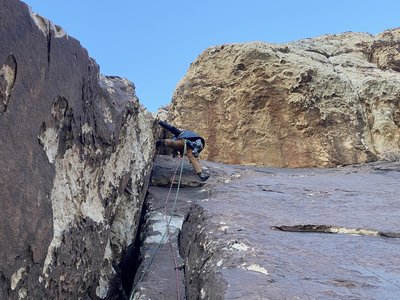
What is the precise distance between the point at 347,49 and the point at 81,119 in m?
11.4

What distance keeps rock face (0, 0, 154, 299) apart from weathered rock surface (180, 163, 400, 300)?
2.94ft

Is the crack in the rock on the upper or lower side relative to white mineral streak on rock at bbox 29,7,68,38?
lower

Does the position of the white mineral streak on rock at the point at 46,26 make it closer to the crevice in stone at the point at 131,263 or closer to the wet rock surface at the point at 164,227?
the wet rock surface at the point at 164,227

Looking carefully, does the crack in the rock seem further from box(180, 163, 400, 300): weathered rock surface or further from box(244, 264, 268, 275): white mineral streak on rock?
box(244, 264, 268, 275): white mineral streak on rock

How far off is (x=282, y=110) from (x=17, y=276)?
831 cm

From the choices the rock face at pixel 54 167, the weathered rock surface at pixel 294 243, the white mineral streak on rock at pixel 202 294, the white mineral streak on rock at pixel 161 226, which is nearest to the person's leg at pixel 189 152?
the weathered rock surface at pixel 294 243

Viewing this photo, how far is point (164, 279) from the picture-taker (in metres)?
4.42

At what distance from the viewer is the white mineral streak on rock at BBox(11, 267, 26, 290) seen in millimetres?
2832

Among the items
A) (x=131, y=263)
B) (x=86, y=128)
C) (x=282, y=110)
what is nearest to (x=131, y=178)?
(x=131, y=263)

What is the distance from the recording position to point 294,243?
3.85 m

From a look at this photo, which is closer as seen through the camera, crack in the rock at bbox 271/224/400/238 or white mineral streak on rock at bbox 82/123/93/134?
white mineral streak on rock at bbox 82/123/93/134

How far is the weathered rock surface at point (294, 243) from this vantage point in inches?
115

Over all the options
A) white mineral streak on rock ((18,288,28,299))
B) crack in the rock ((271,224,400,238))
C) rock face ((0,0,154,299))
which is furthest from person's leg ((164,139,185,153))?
white mineral streak on rock ((18,288,28,299))

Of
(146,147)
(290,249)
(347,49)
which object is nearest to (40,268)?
(290,249)
